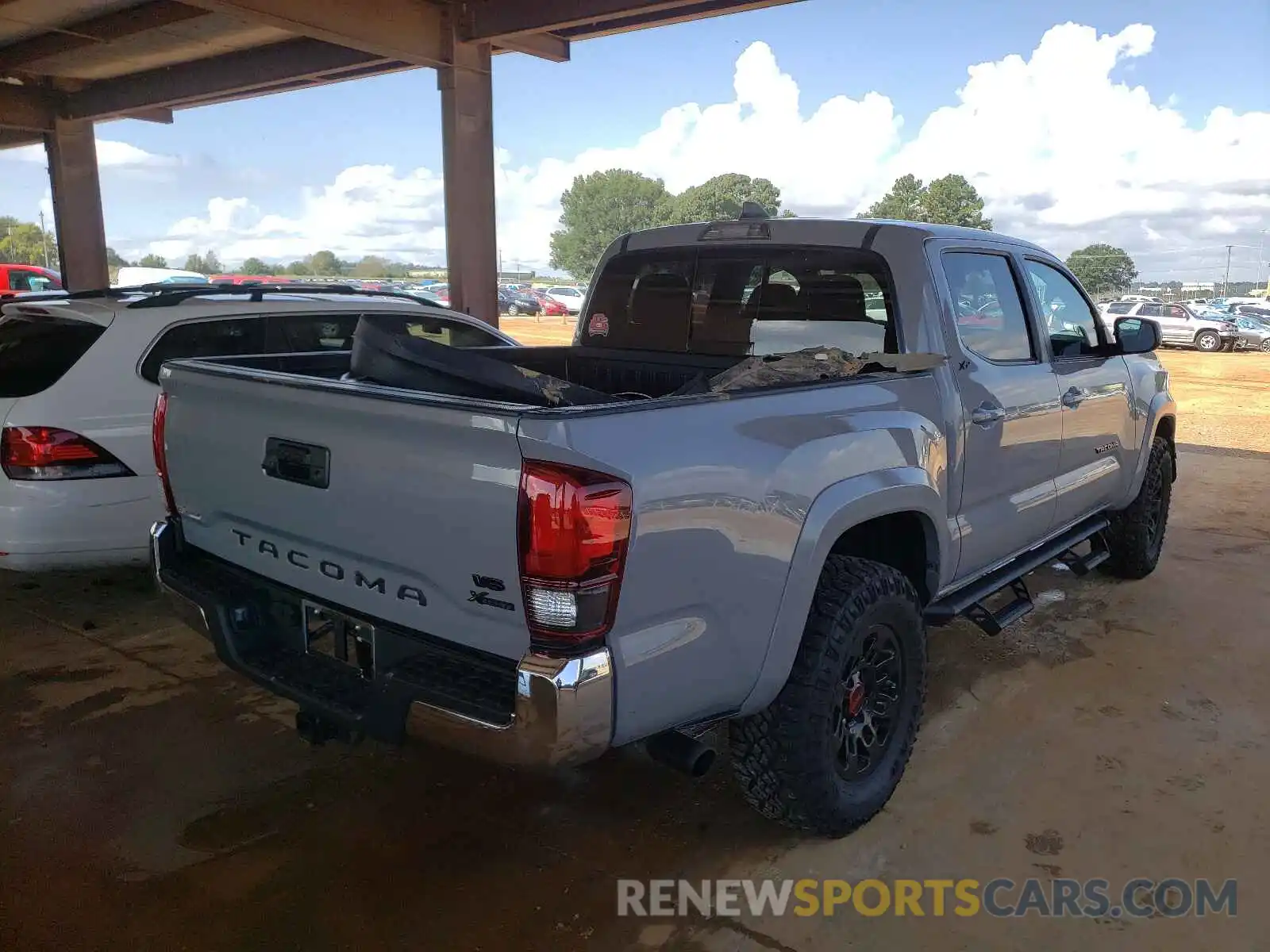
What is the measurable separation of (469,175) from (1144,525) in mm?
8944

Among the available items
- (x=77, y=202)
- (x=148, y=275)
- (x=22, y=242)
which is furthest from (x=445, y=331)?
(x=22, y=242)

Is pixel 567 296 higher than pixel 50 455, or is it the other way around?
pixel 567 296

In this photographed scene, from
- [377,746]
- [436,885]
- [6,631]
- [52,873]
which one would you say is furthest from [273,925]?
[6,631]

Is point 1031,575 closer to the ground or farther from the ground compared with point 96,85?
closer to the ground

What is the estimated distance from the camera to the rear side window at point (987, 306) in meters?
3.50

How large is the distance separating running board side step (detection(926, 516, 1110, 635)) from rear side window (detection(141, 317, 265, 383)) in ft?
11.4

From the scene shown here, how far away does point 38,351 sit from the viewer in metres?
4.38

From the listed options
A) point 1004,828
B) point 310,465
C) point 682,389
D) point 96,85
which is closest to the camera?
point 310,465

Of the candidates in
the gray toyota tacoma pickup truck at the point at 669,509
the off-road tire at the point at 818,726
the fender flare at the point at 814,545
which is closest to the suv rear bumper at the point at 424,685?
the gray toyota tacoma pickup truck at the point at 669,509

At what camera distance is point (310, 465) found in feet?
8.12

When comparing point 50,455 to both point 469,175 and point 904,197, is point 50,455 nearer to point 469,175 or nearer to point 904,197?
point 469,175

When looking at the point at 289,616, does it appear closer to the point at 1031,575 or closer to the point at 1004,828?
the point at 1004,828

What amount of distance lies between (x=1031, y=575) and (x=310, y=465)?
4564 millimetres

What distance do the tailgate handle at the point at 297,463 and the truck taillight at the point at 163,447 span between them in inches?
26.5
